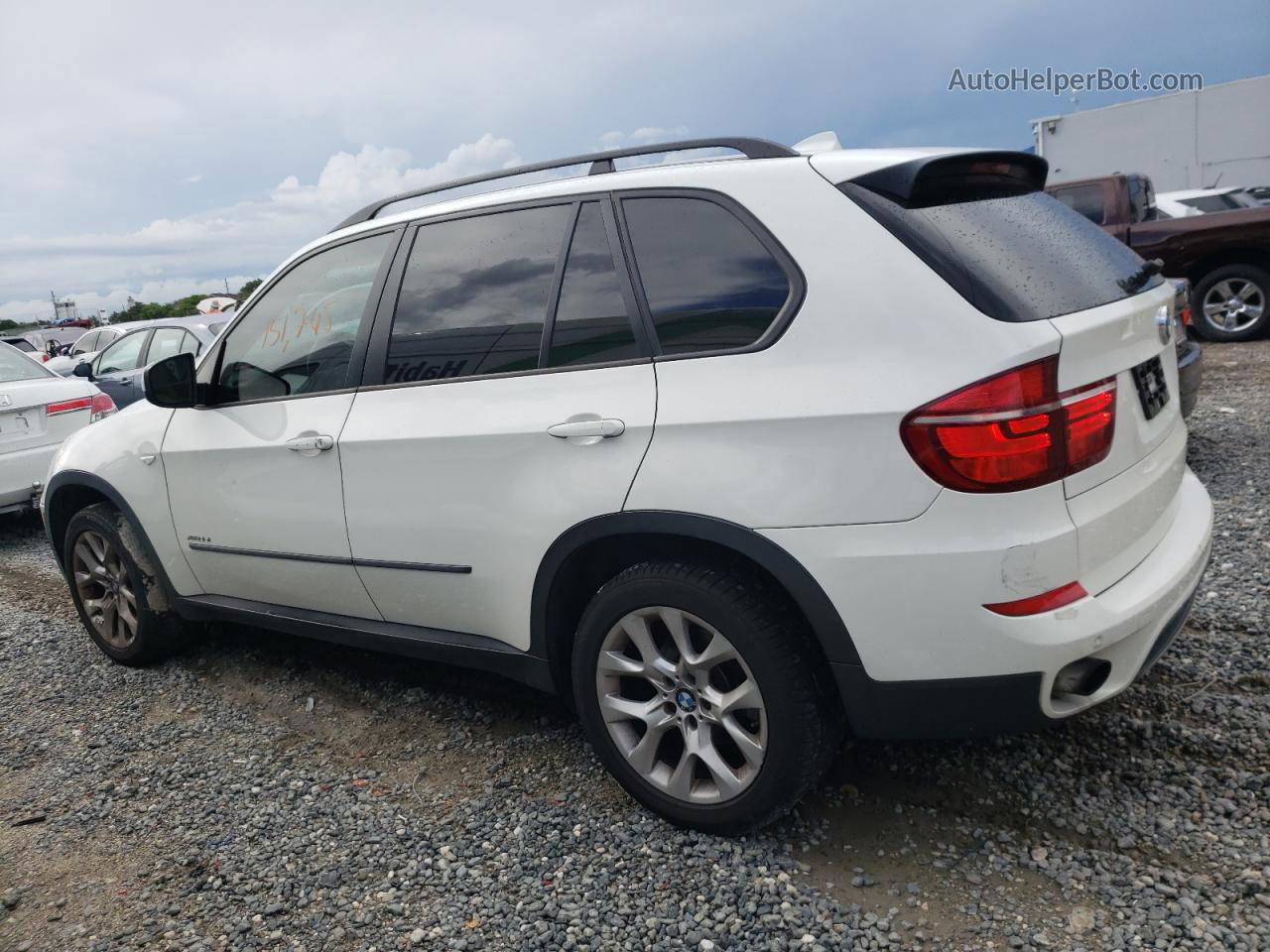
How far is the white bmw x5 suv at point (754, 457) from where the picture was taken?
82.7 inches

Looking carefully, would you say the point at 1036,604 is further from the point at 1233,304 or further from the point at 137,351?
the point at 137,351

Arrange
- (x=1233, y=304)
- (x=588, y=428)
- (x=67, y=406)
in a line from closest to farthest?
(x=588, y=428), (x=67, y=406), (x=1233, y=304)

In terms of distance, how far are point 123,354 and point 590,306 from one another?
31.0 feet

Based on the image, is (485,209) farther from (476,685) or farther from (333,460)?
(476,685)

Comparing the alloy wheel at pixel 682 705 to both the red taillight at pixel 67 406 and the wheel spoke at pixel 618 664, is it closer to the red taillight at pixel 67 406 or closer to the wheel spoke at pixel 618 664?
the wheel spoke at pixel 618 664

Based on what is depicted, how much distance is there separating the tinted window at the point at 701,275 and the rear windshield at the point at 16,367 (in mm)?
6507

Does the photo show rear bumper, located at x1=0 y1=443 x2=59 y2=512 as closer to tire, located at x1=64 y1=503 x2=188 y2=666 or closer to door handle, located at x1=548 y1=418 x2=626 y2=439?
tire, located at x1=64 y1=503 x2=188 y2=666

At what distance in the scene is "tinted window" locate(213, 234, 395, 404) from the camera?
329 cm

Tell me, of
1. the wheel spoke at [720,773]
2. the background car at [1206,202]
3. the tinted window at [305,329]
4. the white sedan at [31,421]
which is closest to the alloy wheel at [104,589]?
the tinted window at [305,329]

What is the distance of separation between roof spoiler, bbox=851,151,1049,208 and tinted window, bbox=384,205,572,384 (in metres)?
0.94

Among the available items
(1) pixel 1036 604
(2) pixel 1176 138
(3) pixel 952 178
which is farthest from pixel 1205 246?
(2) pixel 1176 138

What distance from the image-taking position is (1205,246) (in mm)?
9453

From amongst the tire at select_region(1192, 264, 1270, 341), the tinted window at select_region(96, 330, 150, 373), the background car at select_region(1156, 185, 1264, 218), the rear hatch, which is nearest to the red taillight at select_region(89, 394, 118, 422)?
the tinted window at select_region(96, 330, 150, 373)

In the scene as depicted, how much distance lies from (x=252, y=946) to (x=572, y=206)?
213 centimetres
